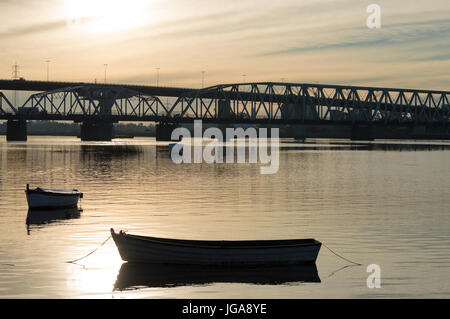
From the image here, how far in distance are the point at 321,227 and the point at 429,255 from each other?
10.1 meters

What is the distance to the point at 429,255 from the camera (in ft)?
108

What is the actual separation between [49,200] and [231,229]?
15.8 meters

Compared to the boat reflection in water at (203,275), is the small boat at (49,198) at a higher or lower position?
higher

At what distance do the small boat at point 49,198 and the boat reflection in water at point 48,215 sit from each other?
362 mm

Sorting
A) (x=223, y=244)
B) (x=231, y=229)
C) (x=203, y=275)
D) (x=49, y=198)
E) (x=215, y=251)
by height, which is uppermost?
(x=49, y=198)

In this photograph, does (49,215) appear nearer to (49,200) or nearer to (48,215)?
(48,215)

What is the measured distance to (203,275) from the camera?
94.2ft

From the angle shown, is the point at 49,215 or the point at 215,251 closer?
the point at 215,251

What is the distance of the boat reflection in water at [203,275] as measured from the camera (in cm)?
2766

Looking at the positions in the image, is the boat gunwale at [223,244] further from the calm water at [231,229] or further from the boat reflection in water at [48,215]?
the boat reflection in water at [48,215]

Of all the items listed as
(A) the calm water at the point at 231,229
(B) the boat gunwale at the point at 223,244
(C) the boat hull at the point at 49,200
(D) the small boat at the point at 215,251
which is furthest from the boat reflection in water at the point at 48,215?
(B) the boat gunwale at the point at 223,244

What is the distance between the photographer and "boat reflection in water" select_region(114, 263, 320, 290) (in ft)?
90.7

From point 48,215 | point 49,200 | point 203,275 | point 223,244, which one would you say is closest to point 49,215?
point 48,215

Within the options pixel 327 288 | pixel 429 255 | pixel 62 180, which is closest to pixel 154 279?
pixel 327 288
